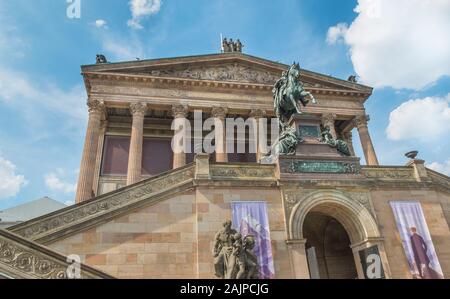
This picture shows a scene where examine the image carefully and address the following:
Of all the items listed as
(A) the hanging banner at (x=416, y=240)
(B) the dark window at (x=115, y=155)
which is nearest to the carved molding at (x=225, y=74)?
(B) the dark window at (x=115, y=155)

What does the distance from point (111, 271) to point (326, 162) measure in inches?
370

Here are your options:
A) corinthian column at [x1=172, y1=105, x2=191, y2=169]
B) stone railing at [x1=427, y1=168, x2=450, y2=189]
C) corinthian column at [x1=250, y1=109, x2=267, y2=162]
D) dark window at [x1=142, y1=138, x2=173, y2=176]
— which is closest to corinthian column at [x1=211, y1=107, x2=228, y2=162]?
corinthian column at [x1=172, y1=105, x2=191, y2=169]

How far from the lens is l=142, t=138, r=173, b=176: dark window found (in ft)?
100

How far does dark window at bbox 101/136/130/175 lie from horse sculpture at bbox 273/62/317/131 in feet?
60.6

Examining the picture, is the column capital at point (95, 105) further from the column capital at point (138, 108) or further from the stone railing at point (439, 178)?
the stone railing at point (439, 178)

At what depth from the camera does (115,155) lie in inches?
1215

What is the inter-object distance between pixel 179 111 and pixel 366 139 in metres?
17.9


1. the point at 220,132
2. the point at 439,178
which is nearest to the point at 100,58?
the point at 220,132

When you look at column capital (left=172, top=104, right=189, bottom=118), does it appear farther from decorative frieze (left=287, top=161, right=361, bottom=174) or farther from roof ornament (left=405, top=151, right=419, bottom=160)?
roof ornament (left=405, top=151, right=419, bottom=160)

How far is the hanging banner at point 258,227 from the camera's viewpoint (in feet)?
38.6

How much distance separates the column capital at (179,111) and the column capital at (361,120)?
669 inches
